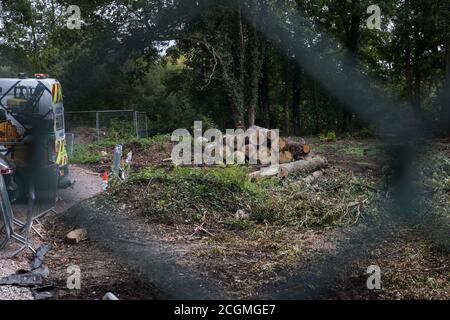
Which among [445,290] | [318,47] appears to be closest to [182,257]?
[445,290]

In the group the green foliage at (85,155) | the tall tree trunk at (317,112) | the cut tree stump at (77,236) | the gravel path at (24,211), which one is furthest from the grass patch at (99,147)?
the tall tree trunk at (317,112)

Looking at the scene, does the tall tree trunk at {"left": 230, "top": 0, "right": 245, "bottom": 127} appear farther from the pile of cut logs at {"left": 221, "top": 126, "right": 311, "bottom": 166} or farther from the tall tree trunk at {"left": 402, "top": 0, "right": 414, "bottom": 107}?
the pile of cut logs at {"left": 221, "top": 126, "right": 311, "bottom": 166}

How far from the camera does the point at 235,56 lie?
2392 centimetres

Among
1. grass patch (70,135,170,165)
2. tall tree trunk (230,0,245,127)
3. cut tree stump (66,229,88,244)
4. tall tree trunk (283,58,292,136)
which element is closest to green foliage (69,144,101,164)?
grass patch (70,135,170,165)

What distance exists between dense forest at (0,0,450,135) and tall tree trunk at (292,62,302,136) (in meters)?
0.06

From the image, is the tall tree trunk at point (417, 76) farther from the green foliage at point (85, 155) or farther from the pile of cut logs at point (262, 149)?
the green foliage at point (85, 155)

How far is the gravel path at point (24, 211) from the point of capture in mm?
4973

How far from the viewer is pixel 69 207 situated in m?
9.25

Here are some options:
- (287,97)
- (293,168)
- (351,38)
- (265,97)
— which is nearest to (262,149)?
(293,168)

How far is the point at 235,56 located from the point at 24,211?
16.8 m

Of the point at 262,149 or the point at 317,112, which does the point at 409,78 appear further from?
the point at 262,149

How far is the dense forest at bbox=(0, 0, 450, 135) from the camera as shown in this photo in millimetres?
21983
